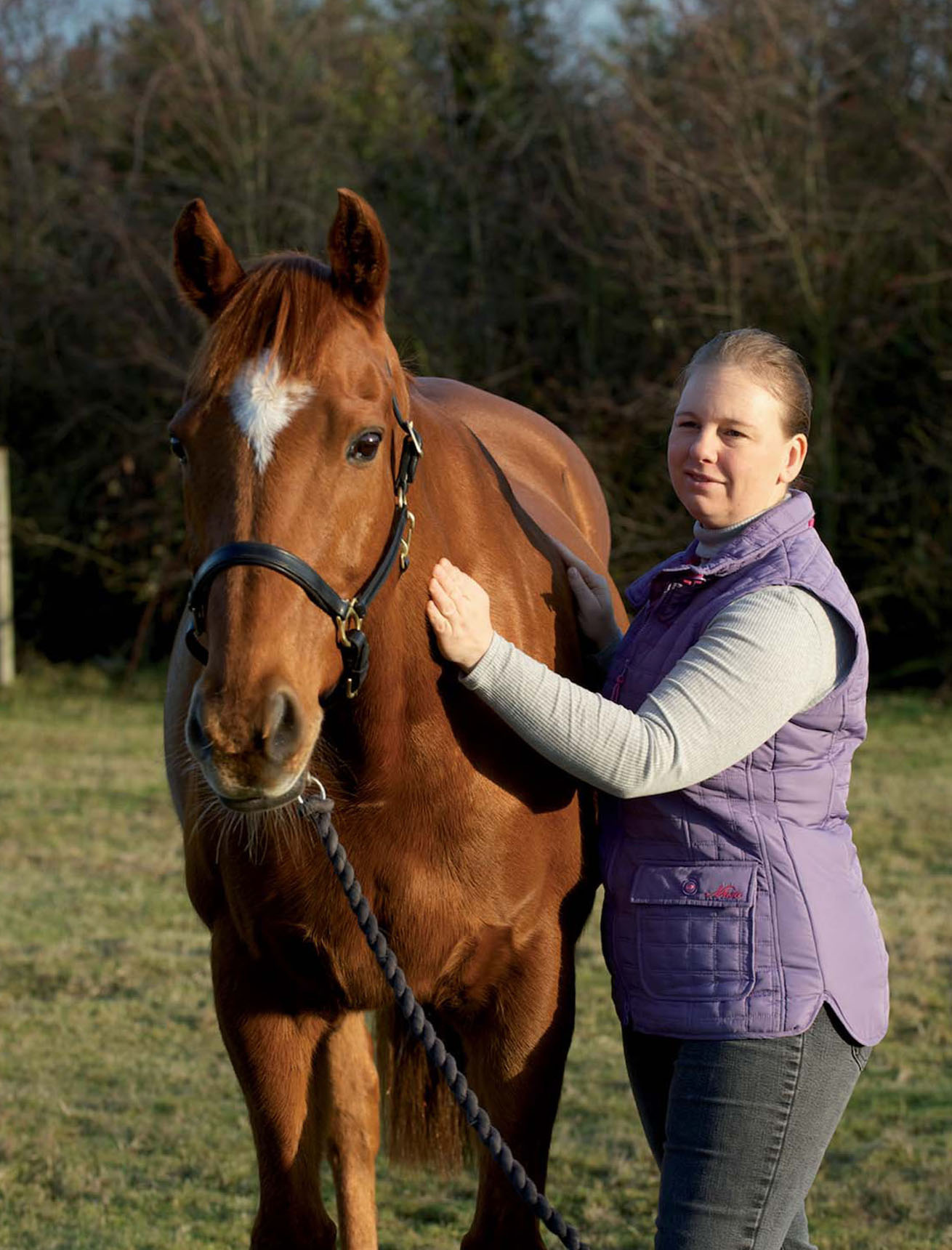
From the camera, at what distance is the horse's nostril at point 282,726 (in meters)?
1.67

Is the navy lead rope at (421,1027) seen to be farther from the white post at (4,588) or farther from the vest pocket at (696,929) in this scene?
the white post at (4,588)

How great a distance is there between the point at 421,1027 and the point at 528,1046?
32 centimetres

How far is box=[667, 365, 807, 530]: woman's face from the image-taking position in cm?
204

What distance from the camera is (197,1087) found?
4176 millimetres

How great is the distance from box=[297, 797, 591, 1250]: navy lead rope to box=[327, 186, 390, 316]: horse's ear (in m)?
0.70

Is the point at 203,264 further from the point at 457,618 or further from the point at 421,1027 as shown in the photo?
the point at 421,1027

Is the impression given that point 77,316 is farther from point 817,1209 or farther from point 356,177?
point 817,1209

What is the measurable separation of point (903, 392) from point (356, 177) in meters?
4.93

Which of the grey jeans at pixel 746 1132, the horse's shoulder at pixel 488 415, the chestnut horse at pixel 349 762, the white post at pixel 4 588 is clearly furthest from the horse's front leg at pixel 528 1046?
the white post at pixel 4 588

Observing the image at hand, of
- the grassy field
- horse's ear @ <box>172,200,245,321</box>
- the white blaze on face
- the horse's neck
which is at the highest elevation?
horse's ear @ <box>172,200,245,321</box>

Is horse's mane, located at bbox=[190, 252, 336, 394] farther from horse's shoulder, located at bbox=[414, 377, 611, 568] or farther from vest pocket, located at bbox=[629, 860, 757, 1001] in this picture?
horse's shoulder, located at bbox=[414, 377, 611, 568]

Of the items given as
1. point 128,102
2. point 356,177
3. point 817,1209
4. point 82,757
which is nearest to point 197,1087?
point 817,1209

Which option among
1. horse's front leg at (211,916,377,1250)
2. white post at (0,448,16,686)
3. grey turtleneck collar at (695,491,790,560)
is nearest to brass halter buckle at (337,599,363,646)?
grey turtleneck collar at (695,491,790,560)

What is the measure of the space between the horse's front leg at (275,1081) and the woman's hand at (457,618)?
73 cm
